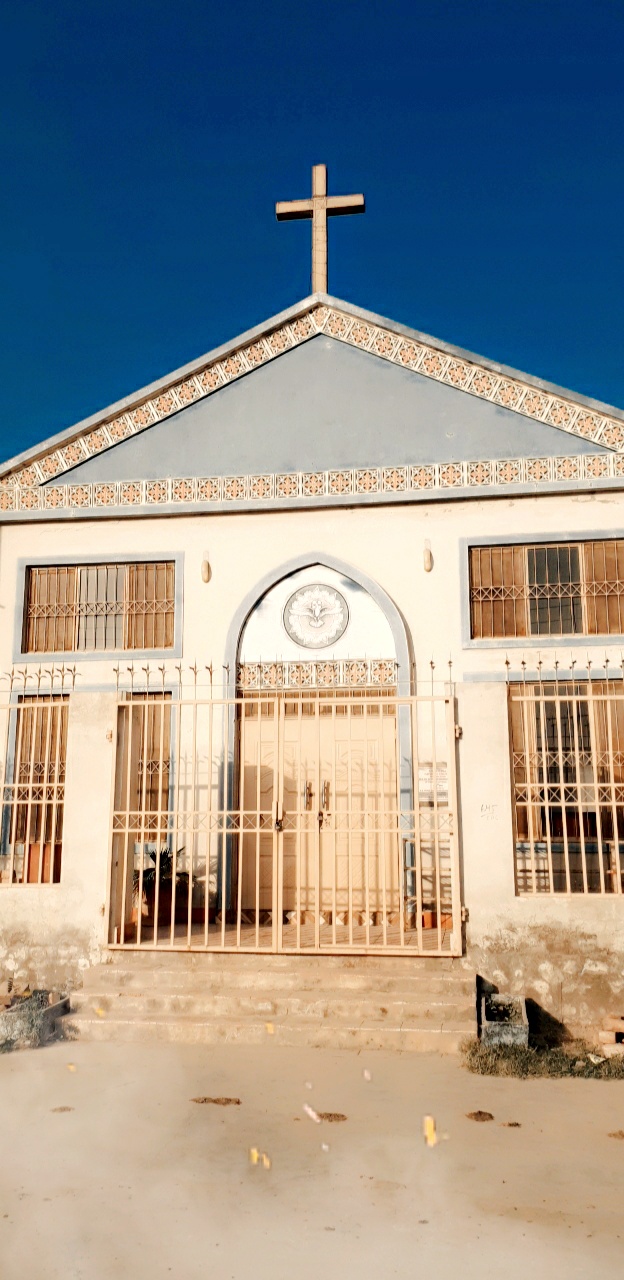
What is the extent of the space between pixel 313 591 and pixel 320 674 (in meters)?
0.88

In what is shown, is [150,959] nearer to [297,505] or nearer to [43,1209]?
[43,1209]

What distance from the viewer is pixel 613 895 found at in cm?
745

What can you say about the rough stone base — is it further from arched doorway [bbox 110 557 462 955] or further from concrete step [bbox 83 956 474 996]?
arched doorway [bbox 110 557 462 955]

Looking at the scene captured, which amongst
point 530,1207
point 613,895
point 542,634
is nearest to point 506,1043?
point 613,895

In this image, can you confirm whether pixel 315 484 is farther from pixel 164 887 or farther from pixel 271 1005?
pixel 271 1005

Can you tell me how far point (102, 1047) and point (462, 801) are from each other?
3.13 m

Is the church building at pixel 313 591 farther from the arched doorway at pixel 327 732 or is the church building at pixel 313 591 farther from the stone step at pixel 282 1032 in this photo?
the stone step at pixel 282 1032

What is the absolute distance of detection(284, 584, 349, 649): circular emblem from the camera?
10586 mm

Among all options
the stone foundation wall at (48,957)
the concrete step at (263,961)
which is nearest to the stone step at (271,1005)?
the concrete step at (263,961)

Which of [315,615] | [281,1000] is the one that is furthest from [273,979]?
[315,615]

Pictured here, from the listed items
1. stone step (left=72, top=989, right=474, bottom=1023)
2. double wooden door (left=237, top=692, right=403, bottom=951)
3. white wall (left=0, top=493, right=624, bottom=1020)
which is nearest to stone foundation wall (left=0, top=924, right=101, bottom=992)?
white wall (left=0, top=493, right=624, bottom=1020)

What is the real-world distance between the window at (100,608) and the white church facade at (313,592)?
0.02m

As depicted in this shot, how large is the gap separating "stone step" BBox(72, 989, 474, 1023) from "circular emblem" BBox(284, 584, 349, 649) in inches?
160

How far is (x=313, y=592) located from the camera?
1068cm
